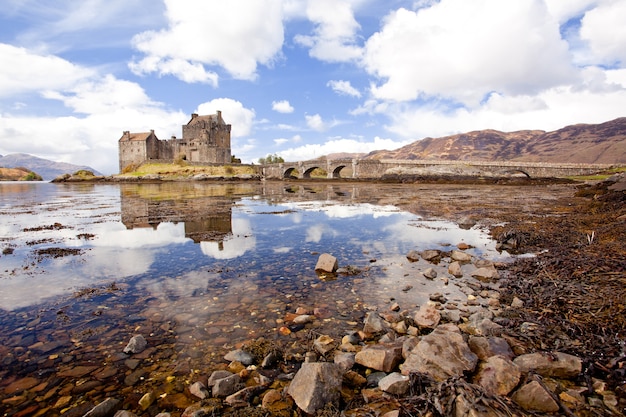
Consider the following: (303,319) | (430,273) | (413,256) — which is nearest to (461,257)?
(413,256)

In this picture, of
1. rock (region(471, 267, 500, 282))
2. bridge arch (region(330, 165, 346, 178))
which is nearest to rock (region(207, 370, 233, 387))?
rock (region(471, 267, 500, 282))

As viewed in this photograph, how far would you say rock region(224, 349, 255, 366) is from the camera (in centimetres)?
555

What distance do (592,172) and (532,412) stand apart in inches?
4249

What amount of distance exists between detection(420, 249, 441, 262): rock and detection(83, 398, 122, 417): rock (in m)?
10.3

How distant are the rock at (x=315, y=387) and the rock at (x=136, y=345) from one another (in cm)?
322

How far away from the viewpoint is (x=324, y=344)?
19.6ft

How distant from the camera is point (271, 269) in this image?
36.2 ft

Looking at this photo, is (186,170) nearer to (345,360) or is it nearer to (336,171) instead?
(336,171)

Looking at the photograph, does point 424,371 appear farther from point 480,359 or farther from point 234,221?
point 234,221

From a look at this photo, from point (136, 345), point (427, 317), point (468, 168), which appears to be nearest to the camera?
point (136, 345)

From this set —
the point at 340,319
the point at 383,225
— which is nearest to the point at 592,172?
the point at 383,225

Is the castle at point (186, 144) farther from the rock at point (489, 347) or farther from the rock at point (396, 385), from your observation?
the rock at point (396, 385)

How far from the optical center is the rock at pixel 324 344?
19.2ft

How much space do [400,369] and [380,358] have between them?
1.16 ft
